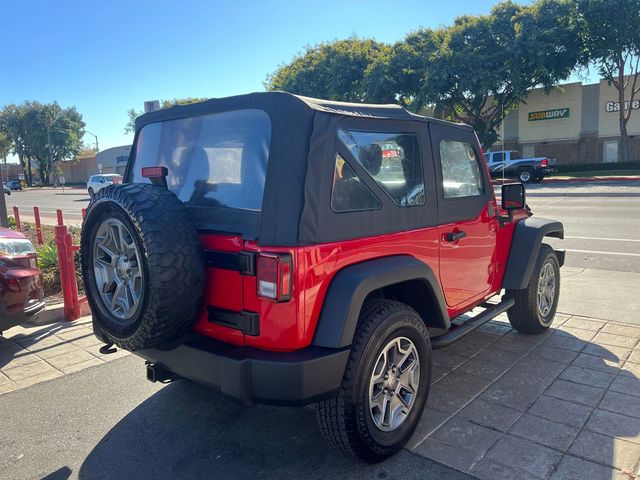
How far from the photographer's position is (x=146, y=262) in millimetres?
2479

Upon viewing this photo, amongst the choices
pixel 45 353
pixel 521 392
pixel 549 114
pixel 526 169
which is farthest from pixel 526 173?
pixel 45 353

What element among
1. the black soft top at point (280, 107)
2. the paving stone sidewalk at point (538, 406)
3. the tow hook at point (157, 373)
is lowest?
the paving stone sidewalk at point (538, 406)

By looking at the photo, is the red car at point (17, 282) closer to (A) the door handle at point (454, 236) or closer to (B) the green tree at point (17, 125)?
(A) the door handle at point (454, 236)

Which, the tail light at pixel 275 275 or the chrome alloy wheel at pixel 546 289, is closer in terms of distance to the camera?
the tail light at pixel 275 275

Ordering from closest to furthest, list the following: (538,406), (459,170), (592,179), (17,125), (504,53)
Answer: (538,406)
(459,170)
(592,179)
(504,53)
(17,125)

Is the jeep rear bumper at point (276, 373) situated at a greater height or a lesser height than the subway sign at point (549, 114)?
lesser

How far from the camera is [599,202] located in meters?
15.8

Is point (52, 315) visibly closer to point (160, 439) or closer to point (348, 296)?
point (160, 439)

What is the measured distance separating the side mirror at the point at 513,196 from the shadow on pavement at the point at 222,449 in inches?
91.0

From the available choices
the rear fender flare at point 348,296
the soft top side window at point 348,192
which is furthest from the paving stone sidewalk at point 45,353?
the soft top side window at point 348,192

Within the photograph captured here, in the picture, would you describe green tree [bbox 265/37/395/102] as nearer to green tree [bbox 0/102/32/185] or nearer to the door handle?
the door handle

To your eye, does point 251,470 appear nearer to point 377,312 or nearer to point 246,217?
point 377,312

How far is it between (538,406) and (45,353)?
165 inches

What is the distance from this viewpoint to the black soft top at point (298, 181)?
251 centimetres
